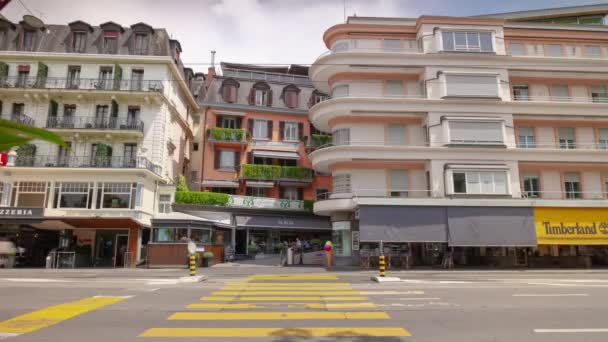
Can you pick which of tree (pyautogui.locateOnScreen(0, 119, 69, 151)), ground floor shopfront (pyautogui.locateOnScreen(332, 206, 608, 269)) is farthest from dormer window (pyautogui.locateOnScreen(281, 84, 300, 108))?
tree (pyautogui.locateOnScreen(0, 119, 69, 151))

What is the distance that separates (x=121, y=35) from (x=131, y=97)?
5757 mm

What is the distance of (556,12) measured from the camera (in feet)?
131

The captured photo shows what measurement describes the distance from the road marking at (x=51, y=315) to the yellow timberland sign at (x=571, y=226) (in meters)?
24.1

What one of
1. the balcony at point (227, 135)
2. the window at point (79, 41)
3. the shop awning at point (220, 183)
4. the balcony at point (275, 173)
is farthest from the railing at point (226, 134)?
the window at point (79, 41)

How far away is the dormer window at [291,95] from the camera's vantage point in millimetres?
39031

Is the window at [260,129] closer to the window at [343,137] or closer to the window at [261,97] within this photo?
the window at [261,97]

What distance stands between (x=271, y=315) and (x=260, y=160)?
2845cm

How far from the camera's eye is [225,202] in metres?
33.9

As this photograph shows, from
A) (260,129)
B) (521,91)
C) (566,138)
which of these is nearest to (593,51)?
(521,91)

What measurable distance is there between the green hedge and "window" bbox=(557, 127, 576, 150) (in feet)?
82.3

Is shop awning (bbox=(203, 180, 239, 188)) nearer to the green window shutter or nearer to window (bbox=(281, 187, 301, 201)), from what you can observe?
window (bbox=(281, 187, 301, 201))

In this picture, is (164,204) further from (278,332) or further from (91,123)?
(278,332)

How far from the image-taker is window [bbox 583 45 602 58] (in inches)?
1190

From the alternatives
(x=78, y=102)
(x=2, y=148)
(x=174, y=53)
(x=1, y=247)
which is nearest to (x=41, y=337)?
(x=2, y=148)
